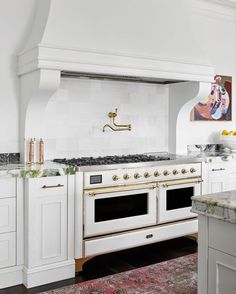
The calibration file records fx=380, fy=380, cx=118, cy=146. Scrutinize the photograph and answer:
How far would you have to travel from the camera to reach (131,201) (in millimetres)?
3619

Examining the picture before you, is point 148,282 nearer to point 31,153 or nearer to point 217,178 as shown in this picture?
point 31,153

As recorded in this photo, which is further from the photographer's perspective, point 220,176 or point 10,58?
point 220,176

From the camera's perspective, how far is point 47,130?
12.5 ft

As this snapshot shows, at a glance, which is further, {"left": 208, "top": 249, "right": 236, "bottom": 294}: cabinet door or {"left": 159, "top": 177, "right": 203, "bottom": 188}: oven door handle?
{"left": 159, "top": 177, "right": 203, "bottom": 188}: oven door handle

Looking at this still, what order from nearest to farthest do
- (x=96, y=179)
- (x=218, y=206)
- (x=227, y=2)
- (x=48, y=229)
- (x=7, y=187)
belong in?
(x=218, y=206) → (x=7, y=187) → (x=48, y=229) → (x=96, y=179) → (x=227, y=2)

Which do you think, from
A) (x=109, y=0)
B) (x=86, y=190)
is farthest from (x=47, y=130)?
(x=109, y=0)

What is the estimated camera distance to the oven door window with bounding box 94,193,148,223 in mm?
3418

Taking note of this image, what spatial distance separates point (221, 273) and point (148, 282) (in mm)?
1571

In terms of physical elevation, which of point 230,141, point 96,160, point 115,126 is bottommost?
point 96,160

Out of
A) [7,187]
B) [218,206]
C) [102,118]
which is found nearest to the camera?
[218,206]

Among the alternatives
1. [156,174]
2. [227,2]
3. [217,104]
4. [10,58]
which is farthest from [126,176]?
[227,2]

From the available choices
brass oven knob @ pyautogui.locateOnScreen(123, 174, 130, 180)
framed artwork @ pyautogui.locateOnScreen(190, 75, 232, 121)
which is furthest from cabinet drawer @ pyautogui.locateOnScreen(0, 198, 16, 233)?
framed artwork @ pyautogui.locateOnScreen(190, 75, 232, 121)

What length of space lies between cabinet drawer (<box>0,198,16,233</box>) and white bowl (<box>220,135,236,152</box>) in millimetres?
3024

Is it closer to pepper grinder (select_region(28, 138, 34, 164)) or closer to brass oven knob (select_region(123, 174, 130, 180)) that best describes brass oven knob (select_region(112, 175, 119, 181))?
brass oven knob (select_region(123, 174, 130, 180))
